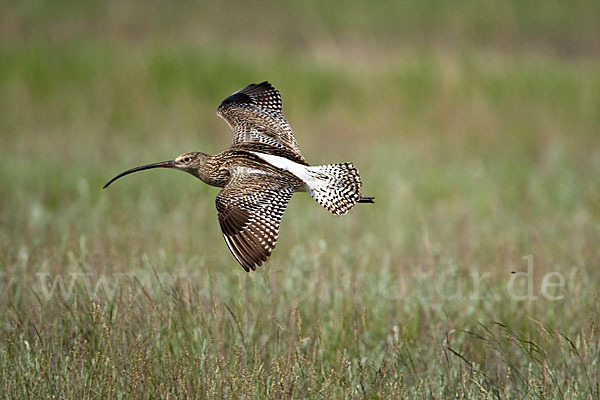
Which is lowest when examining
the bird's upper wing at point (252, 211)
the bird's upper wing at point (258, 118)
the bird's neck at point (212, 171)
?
the bird's upper wing at point (252, 211)

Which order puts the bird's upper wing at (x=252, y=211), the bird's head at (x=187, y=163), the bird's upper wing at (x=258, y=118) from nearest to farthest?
1. the bird's upper wing at (x=252, y=211)
2. the bird's head at (x=187, y=163)
3. the bird's upper wing at (x=258, y=118)

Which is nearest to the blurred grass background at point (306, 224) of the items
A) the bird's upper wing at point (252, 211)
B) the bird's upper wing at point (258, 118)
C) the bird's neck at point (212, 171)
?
the bird's upper wing at point (252, 211)

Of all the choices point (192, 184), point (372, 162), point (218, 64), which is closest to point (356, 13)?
point (218, 64)

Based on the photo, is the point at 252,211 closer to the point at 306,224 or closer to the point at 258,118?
the point at 258,118

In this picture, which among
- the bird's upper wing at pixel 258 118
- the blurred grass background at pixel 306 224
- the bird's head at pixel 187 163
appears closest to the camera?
the blurred grass background at pixel 306 224

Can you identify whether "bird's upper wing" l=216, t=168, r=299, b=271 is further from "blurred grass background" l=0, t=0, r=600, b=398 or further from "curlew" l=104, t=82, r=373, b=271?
"blurred grass background" l=0, t=0, r=600, b=398

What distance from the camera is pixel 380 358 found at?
4355mm

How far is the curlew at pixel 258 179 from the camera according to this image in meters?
3.98

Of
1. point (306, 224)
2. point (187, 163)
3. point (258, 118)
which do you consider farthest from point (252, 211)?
point (306, 224)

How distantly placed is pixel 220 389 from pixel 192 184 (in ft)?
14.7

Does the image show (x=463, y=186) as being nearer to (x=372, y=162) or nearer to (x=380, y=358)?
(x=372, y=162)

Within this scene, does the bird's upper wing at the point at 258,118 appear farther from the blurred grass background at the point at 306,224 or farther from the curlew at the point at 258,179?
the blurred grass background at the point at 306,224

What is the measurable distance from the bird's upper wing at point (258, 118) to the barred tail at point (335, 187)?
1.19 feet

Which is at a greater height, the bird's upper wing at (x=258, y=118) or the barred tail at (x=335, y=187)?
the bird's upper wing at (x=258, y=118)
